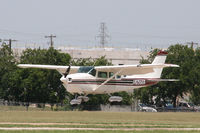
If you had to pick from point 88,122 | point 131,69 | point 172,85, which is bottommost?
point 172,85

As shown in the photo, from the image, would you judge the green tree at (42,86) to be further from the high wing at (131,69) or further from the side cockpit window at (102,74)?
the high wing at (131,69)

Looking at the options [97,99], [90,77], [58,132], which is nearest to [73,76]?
[90,77]

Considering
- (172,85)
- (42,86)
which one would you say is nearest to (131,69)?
(42,86)

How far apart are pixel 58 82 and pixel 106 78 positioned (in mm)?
17096

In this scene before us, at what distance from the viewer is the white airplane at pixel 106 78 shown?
55562mm

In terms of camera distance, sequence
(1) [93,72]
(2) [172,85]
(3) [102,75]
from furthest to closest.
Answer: (2) [172,85]
(3) [102,75]
(1) [93,72]

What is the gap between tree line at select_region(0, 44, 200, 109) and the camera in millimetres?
72500

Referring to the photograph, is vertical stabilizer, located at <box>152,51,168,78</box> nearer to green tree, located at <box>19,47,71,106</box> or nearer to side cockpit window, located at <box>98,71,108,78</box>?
side cockpit window, located at <box>98,71,108,78</box>

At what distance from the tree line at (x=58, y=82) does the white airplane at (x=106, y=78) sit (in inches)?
455

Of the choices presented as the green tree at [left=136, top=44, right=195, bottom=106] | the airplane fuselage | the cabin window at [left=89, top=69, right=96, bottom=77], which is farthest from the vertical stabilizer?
the green tree at [left=136, top=44, right=195, bottom=106]

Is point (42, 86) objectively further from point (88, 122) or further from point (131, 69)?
point (88, 122)

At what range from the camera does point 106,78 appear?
191 ft

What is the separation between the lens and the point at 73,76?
55.0 metres

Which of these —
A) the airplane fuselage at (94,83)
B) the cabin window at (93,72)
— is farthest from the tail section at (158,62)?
the cabin window at (93,72)
